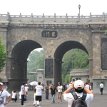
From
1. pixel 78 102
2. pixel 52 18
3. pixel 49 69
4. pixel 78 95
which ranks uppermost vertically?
pixel 52 18

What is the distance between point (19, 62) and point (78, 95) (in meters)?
56.8

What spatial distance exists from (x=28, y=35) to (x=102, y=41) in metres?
9.98

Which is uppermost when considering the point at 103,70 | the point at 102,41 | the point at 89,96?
the point at 102,41

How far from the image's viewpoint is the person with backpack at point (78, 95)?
8.80 m

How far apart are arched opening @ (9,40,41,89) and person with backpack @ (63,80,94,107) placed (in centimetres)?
5248

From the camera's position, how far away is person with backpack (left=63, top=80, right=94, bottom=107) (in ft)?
28.9

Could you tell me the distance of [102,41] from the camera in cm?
5988

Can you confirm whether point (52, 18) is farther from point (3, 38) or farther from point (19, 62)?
point (19, 62)

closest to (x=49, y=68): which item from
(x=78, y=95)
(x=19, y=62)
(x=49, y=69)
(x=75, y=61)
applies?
(x=49, y=69)

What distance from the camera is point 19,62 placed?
65.5 meters

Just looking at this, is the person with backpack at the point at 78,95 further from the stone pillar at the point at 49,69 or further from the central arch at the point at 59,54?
the central arch at the point at 59,54

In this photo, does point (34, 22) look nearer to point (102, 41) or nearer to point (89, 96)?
point (102, 41)

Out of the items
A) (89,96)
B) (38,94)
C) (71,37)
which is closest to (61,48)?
(71,37)

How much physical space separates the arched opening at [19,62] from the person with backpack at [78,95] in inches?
2066
